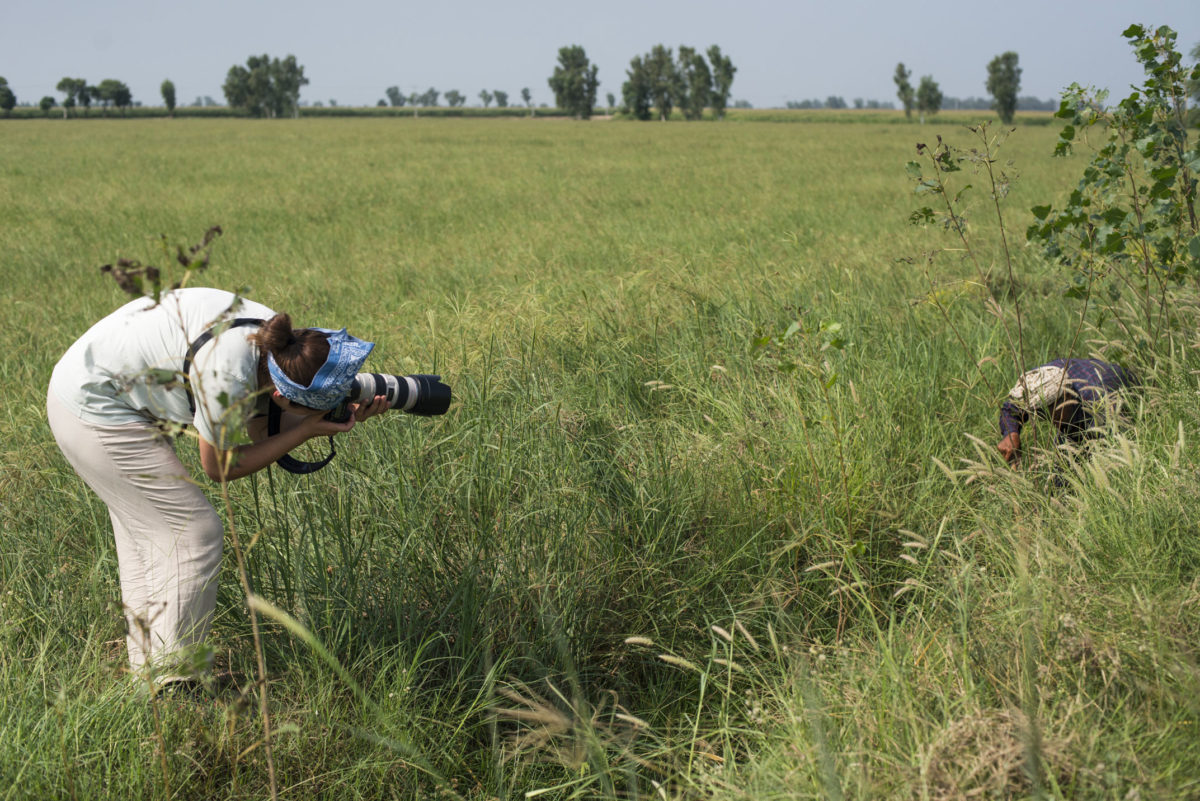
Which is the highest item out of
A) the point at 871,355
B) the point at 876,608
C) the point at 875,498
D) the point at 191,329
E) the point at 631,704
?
the point at 191,329

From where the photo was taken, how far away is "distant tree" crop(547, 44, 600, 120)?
311 feet

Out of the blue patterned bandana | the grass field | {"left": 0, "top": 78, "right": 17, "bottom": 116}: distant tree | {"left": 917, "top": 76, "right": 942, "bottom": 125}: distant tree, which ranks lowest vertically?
the grass field

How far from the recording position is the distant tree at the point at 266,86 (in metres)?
98.1

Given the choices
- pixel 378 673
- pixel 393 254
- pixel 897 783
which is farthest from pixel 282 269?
pixel 897 783

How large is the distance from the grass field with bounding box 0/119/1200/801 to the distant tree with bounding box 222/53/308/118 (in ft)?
345

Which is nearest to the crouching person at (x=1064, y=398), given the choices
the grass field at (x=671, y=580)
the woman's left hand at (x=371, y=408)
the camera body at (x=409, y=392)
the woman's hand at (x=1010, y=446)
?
the woman's hand at (x=1010, y=446)

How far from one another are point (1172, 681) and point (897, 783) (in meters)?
0.58

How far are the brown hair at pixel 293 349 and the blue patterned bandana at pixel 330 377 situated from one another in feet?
0.04

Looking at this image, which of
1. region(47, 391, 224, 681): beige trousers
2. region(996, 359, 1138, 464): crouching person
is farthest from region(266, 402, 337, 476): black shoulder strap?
region(996, 359, 1138, 464): crouching person

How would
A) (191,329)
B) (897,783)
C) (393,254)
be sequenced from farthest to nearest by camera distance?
(393,254)
(191,329)
(897,783)

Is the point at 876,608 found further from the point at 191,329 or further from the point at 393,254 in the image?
the point at 393,254

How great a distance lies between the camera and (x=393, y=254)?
7918 millimetres

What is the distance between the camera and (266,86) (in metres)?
98.6

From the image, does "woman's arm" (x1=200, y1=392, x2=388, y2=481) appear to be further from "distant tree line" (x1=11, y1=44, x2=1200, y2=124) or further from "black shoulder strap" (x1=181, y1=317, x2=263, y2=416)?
"distant tree line" (x1=11, y1=44, x2=1200, y2=124)
